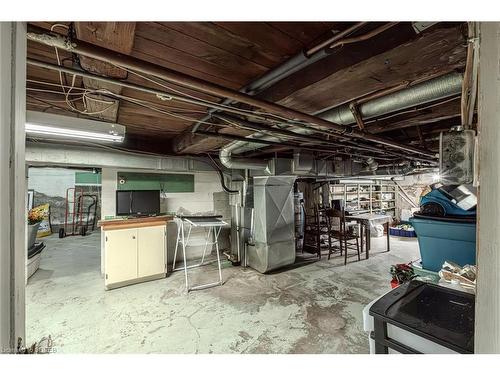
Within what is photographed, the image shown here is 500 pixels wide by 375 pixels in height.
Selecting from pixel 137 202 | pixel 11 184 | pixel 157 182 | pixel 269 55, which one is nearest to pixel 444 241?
pixel 269 55

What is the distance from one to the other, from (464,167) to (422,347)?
653 mm

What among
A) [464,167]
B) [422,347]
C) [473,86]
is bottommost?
[422,347]

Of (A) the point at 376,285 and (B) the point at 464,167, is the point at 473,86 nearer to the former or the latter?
(B) the point at 464,167

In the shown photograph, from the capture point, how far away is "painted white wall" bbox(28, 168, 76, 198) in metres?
7.61

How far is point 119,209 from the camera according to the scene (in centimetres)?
363

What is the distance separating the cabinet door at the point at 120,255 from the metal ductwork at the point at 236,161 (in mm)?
1760

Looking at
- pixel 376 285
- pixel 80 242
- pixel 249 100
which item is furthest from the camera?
pixel 80 242

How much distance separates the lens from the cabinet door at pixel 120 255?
321cm

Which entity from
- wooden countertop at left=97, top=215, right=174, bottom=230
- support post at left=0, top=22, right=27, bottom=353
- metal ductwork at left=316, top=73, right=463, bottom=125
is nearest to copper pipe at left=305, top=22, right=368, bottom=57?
metal ductwork at left=316, top=73, right=463, bottom=125

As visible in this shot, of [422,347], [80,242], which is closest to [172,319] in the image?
[422,347]

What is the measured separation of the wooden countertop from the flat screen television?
0.89ft

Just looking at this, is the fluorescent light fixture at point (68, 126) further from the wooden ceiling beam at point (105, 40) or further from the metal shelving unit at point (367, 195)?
the metal shelving unit at point (367, 195)

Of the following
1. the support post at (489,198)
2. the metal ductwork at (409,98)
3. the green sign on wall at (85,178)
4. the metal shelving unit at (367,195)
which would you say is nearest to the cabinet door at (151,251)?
the metal ductwork at (409,98)
